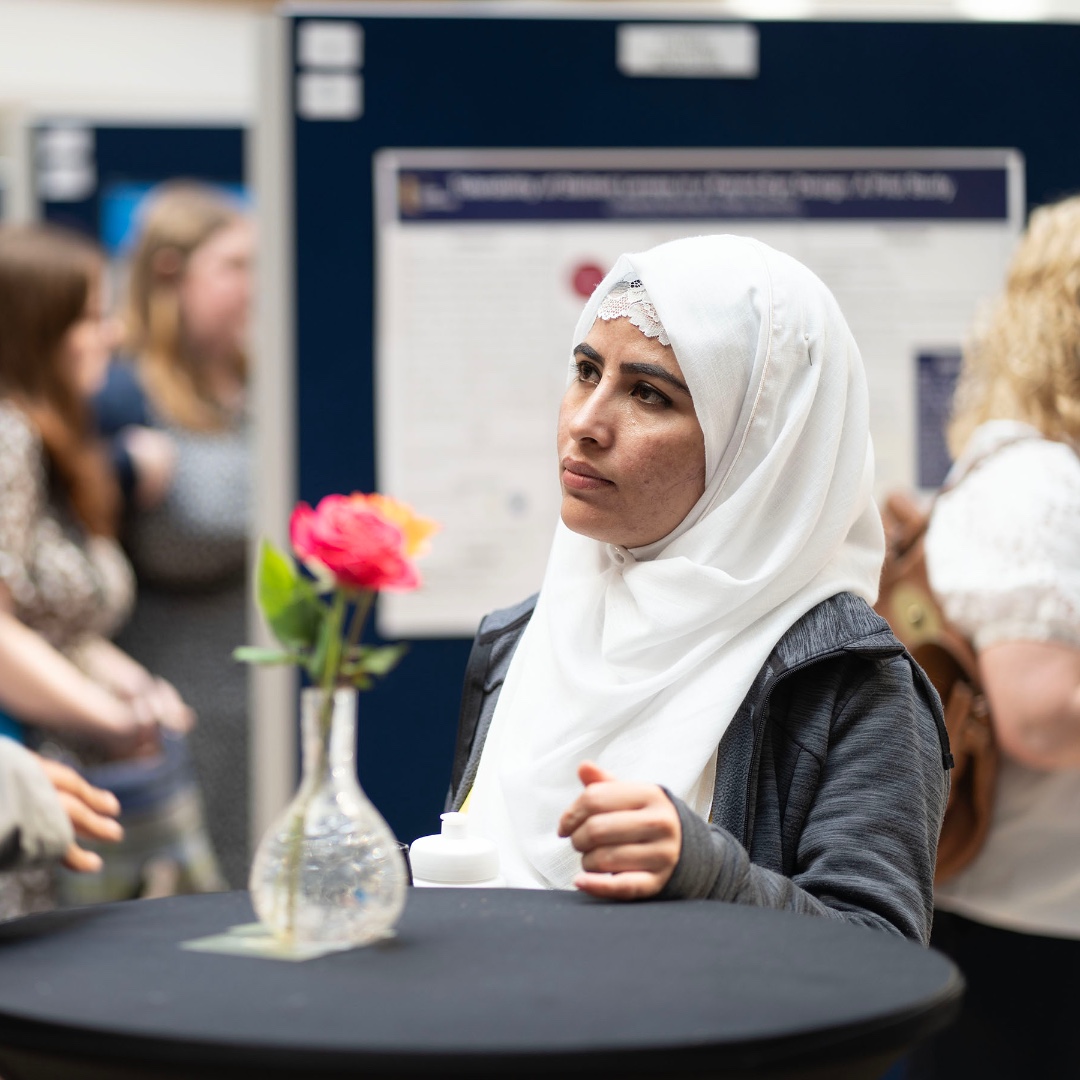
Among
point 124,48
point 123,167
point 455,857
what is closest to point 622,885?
point 455,857

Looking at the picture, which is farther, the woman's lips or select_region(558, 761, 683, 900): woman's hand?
the woman's lips

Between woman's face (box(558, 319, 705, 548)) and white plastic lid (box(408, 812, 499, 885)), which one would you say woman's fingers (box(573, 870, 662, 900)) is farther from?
woman's face (box(558, 319, 705, 548))

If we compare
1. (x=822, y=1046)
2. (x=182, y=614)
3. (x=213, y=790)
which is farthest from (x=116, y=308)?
(x=822, y=1046)

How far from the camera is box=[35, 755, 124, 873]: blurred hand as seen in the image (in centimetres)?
155

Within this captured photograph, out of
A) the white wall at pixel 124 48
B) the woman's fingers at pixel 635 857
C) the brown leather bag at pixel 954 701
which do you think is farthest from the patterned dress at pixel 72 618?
the white wall at pixel 124 48

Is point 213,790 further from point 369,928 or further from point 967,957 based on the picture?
point 369,928

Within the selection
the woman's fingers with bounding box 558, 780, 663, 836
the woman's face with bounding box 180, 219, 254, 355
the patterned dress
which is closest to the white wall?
the woman's face with bounding box 180, 219, 254, 355

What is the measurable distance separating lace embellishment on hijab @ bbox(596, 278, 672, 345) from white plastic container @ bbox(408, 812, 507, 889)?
0.59 meters

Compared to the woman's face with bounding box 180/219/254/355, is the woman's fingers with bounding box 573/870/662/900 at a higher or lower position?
lower

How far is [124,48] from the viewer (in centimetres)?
737

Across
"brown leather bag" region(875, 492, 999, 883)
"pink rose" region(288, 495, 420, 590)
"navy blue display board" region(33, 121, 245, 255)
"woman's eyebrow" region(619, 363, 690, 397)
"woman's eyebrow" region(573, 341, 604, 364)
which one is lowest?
"brown leather bag" region(875, 492, 999, 883)

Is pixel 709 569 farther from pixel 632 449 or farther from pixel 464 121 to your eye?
pixel 464 121

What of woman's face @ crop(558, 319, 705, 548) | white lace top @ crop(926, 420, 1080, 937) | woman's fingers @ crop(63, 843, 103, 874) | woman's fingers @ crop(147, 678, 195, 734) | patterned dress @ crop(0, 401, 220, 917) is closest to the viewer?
woman's fingers @ crop(63, 843, 103, 874)

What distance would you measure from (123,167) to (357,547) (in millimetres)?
4474
